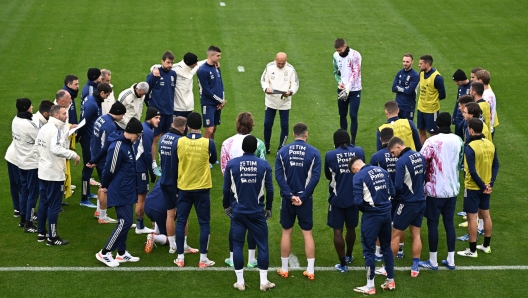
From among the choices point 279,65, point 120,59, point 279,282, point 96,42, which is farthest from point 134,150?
point 96,42

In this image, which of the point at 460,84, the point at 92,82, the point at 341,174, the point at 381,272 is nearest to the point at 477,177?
the point at 381,272

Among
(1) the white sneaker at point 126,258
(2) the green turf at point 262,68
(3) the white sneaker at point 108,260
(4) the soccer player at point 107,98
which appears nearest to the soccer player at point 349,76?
(2) the green turf at point 262,68

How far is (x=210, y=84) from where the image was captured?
14.7m

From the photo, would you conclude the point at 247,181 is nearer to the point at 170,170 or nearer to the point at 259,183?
the point at 259,183

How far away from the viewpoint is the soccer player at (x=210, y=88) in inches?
572

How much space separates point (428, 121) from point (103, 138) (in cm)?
714

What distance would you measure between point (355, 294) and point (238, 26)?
51.6 ft

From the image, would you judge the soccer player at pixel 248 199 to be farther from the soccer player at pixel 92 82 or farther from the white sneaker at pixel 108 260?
the soccer player at pixel 92 82

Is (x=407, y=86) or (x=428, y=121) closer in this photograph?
(x=407, y=86)

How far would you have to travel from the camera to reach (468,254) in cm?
1096

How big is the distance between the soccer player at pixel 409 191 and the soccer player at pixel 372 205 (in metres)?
0.37

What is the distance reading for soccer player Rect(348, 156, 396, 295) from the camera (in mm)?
9406

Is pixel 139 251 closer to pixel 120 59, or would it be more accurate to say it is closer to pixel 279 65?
pixel 279 65

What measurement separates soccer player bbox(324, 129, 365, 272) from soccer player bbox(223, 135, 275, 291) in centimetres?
97
